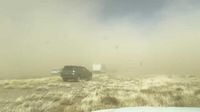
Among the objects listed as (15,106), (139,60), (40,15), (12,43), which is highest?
(40,15)

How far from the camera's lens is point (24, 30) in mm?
4934

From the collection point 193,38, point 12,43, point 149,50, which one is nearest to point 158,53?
point 149,50

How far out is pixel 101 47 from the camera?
5066 millimetres

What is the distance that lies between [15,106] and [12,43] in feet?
3.36

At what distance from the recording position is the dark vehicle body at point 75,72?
5.04 metres

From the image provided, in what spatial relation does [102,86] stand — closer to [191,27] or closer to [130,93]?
[130,93]

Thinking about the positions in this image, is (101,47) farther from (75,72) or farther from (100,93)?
(100,93)

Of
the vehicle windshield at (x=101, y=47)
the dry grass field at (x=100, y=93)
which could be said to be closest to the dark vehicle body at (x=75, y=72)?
the vehicle windshield at (x=101, y=47)

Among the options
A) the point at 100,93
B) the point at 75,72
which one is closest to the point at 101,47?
the point at 75,72

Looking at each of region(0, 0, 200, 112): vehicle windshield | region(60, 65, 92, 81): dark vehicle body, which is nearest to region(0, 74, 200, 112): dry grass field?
region(0, 0, 200, 112): vehicle windshield

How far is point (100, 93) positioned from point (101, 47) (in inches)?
29.7

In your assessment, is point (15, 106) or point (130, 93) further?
point (130, 93)

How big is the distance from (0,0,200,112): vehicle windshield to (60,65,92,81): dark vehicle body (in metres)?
0.02

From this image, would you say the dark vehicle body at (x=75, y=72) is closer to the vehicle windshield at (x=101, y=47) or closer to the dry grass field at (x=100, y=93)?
the vehicle windshield at (x=101, y=47)
